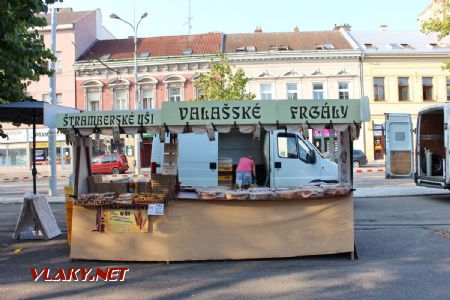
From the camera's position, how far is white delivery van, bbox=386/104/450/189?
12641 mm

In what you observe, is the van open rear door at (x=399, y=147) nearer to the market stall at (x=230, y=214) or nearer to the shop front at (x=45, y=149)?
the market stall at (x=230, y=214)

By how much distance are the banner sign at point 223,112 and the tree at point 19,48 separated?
10.6 ft

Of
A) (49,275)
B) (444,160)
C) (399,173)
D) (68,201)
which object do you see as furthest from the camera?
(444,160)

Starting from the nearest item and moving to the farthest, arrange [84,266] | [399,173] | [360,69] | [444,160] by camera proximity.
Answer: [84,266] → [399,173] → [444,160] → [360,69]

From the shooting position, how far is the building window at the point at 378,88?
39.5 meters

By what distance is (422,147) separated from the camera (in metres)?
15.0

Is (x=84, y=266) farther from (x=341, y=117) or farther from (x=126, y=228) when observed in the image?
(x=341, y=117)

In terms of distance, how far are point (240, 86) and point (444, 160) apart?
66.2 ft

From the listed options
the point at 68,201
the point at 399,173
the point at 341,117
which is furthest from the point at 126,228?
the point at 399,173

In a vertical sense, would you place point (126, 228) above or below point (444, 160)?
below

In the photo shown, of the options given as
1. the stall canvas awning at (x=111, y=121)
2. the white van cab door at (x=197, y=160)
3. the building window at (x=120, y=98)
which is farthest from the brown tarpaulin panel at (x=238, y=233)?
the building window at (x=120, y=98)

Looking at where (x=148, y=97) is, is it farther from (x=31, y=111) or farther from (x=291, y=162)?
(x=31, y=111)

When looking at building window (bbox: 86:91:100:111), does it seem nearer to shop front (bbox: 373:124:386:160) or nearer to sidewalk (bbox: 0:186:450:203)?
shop front (bbox: 373:124:386:160)

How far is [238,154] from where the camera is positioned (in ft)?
41.5
